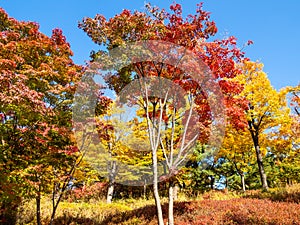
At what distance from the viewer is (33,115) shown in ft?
25.1

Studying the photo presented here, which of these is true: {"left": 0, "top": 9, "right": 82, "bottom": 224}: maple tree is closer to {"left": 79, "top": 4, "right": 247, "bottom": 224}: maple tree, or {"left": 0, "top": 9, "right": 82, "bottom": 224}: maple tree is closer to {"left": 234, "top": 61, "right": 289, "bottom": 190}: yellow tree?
{"left": 79, "top": 4, "right": 247, "bottom": 224}: maple tree

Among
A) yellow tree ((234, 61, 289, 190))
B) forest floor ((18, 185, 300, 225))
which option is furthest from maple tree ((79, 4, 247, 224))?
yellow tree ((234, 61, 289, 190))

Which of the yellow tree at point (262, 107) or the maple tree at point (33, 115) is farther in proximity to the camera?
the yellow tree at point (262, 107)

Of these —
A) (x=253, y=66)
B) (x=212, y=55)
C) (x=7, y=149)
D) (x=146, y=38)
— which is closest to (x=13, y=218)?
(x=7, y=149)

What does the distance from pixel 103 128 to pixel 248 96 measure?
28.7 feet

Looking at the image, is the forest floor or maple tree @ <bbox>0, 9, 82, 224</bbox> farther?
the forest floor

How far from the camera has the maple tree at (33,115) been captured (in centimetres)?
714

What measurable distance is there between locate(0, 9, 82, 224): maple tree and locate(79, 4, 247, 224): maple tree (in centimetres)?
198

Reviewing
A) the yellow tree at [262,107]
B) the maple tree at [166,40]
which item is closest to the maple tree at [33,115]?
the maple tree at [166,40]

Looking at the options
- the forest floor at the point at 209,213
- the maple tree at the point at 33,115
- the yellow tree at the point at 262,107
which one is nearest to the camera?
the maple tree at the point at 33,115

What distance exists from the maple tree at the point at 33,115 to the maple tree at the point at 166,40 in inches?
77.8

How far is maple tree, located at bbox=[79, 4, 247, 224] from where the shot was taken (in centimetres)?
820

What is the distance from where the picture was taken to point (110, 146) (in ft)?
56.3

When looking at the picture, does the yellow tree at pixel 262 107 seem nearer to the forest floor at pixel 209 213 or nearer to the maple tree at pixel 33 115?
the forest floor at pixel 209 213
